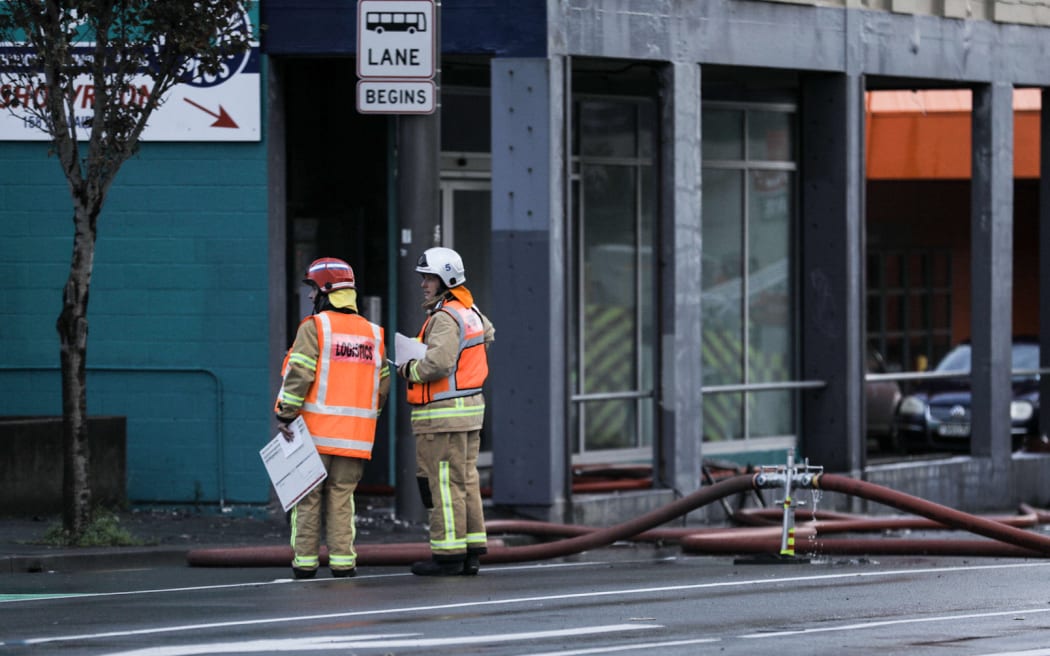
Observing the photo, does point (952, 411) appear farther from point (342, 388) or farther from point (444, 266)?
point (342, 388)

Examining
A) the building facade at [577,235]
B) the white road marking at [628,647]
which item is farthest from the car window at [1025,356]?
the white road marking at [628,647]

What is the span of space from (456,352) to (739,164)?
8433 millimetres

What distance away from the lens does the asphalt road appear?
29.2 ft

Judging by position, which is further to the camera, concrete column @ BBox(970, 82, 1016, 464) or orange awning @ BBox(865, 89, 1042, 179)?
orange awning @ BBox(865, 89, 1042, 179)

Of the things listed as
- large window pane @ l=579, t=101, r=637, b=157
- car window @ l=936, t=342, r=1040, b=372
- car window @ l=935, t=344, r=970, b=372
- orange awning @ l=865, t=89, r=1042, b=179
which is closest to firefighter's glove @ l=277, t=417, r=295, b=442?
large window pane @ l=579, t=101, r=637, b=157

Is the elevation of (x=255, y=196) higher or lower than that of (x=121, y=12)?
lower

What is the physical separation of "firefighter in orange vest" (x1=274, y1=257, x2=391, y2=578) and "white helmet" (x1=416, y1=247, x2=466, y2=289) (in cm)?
48

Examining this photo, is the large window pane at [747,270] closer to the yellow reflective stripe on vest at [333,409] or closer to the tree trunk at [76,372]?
the tree trunk at [76,372]

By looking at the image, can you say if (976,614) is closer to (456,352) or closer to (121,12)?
(456,352)

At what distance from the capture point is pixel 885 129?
99.6ft

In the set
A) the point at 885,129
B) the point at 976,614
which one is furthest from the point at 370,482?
the point at 885,129

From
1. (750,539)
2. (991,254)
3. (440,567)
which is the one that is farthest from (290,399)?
(991,254)

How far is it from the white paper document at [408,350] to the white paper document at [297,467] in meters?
0.75

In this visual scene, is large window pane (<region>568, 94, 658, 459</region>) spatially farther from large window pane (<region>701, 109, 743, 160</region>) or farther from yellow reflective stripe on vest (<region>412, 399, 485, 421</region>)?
yellow reflective stripe on vest (<region>412, 399, 485, 421</region>)
